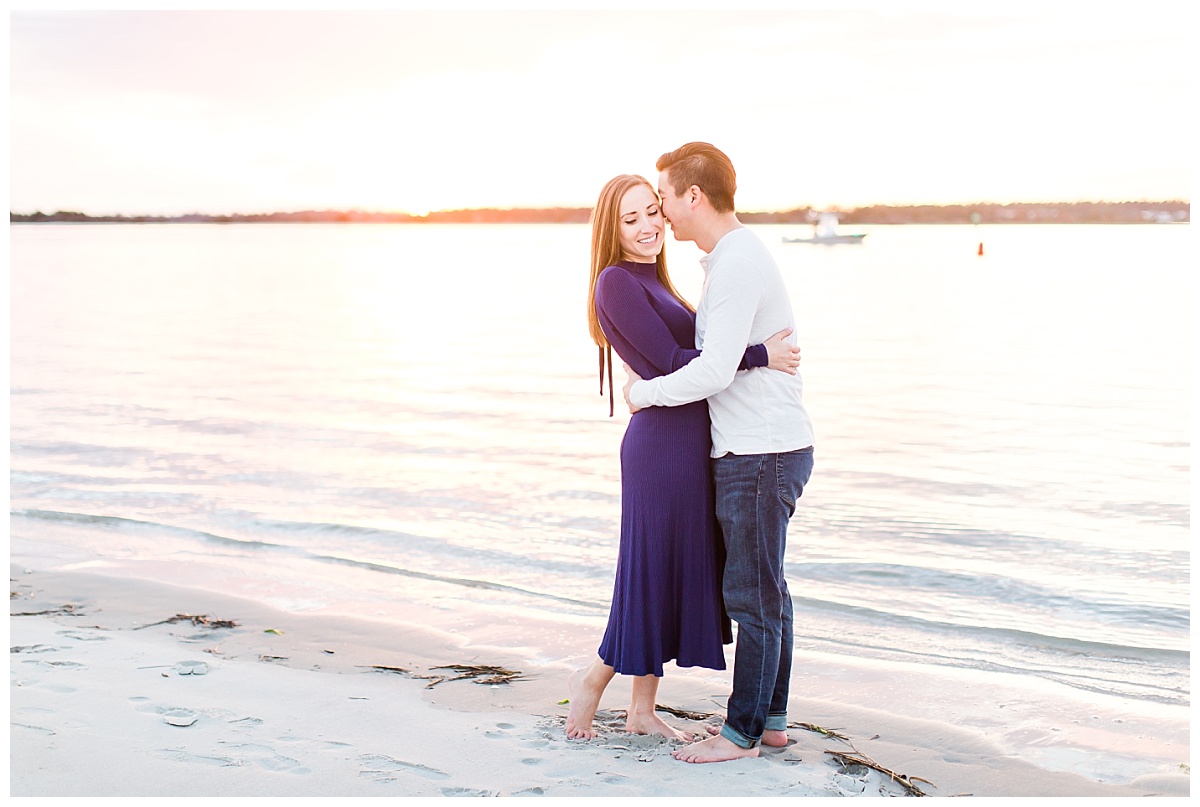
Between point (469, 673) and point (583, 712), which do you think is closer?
point (583, 712)

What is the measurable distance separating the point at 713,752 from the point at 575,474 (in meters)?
5.92

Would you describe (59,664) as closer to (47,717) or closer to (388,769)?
(47,717)

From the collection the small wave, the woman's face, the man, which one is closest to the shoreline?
the man

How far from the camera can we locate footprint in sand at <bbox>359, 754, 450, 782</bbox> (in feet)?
11.2

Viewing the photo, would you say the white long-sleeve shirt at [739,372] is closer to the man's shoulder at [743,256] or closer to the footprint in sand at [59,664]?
the man's shoulder at [743,256]

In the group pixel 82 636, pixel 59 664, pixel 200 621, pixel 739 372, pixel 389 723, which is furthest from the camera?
pixel 200 621

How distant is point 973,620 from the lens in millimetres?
5859

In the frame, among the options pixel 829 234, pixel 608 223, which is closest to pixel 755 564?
pixel 608 223

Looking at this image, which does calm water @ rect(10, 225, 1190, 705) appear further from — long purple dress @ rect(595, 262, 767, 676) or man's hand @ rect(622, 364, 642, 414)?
man's hand @ rect(622, 364, 642, 414)

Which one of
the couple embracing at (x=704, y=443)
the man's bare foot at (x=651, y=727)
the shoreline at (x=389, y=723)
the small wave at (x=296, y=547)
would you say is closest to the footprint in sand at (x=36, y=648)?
the shoreline at (x=389, y=723)

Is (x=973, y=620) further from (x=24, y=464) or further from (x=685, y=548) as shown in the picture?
(x=24, y=464)

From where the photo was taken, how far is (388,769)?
3.46 meters
